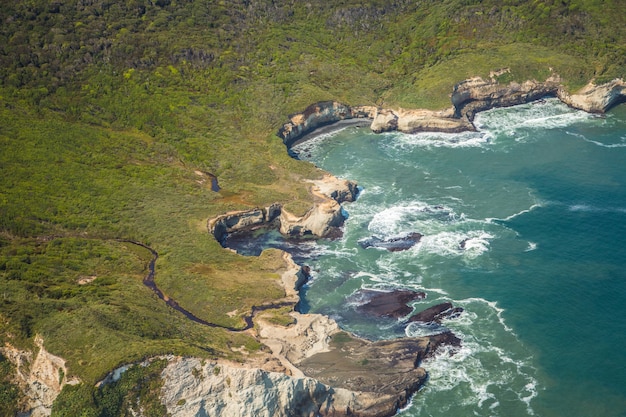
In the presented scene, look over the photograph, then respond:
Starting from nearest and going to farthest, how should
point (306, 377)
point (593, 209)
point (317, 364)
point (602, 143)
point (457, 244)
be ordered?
1. point (306, 377)
2. point (317, 364)
3. point (457, 244)
4. point (593, 209)
5. point (602, 143)

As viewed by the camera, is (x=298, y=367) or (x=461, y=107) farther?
(x=461, y=107)

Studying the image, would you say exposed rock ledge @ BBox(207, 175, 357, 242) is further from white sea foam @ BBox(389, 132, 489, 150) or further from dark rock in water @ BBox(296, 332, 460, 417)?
dark rock in water @ BBox(296, 332, 460, 417)

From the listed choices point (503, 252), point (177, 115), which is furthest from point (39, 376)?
point (177, 115)

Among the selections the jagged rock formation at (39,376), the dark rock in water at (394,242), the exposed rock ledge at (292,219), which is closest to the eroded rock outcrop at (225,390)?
the jagged rock formation at (39,376)

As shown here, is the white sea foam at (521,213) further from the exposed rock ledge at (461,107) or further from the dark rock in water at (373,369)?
the dark rock in water at (373,369)

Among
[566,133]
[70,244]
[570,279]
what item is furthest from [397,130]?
[70,244]

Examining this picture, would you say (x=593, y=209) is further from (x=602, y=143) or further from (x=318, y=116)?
(x=318, y=116)

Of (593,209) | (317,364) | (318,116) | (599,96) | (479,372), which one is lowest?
(318,116)
